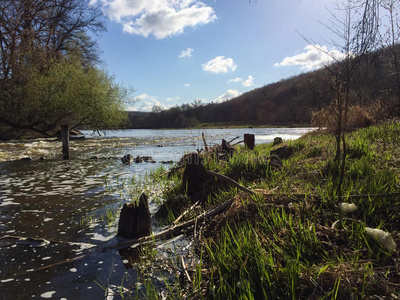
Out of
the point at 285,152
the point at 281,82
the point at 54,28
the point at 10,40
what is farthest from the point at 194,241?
the point at 281,82

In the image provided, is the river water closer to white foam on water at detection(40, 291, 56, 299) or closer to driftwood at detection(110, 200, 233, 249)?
white foam on water at detection(40, 291, 56, 299)

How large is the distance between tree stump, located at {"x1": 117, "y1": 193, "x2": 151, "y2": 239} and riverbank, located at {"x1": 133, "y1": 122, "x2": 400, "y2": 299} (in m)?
0.70

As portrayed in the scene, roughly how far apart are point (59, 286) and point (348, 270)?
9.46 feet

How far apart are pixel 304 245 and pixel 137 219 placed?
2.51 m

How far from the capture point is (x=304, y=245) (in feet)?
7.97

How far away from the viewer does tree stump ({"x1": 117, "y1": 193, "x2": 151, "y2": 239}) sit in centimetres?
389

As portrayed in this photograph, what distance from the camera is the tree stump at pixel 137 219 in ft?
12.8

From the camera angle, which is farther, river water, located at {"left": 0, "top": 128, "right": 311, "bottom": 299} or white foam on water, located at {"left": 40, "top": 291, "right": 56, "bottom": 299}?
river water, located at {"left": 0, "top": 128, "right": 311, "bottom": 299}

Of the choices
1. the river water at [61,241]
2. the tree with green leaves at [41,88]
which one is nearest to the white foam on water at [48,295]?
the river water at [61,241]

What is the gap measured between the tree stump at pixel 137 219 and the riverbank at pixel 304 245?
0.70 meters

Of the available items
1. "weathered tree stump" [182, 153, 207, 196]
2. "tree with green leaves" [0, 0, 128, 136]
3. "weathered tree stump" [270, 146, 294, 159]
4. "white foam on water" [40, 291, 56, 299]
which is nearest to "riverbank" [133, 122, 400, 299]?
"white foam on water" [40, 291, 56, 299]

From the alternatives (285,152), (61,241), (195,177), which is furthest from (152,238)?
(285,152)

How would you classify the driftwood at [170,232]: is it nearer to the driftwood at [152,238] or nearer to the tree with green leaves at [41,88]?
the driftwood at [152,238]

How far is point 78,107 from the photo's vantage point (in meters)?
20.1
